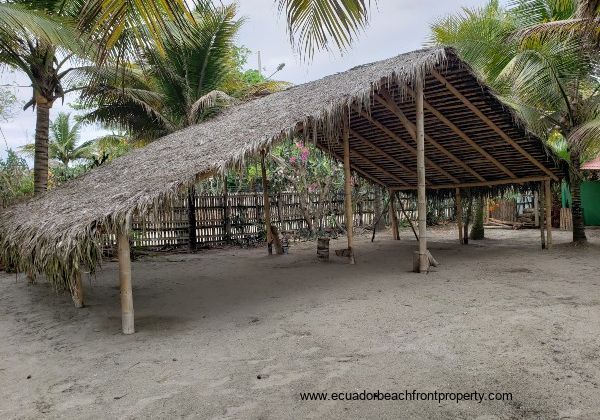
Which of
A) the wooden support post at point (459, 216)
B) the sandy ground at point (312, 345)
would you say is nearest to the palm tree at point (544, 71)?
the wooden support post at point (459, 216)

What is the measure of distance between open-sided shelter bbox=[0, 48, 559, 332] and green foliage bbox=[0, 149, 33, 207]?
3.01m

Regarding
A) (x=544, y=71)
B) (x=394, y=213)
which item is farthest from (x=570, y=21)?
(x=394, y=213)

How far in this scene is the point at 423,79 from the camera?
5.77 metres

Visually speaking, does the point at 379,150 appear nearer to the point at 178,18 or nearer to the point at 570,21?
the point at 570,21

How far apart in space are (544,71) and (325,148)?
3.89 m

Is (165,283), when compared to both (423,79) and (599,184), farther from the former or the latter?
(599,184)

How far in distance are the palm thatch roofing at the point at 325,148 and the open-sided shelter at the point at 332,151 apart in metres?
0.02

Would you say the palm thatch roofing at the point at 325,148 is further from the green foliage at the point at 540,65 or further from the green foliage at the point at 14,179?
the green foliage at the point at 14,179

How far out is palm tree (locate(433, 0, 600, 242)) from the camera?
7027mm

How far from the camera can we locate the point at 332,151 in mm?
8359

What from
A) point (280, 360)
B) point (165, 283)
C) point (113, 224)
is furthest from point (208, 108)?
point (280, 360)

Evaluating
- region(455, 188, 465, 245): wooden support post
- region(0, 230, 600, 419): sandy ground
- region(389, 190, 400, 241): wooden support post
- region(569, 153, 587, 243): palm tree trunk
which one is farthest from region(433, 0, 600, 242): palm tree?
region(389, 190, 400, 241): wooden support post

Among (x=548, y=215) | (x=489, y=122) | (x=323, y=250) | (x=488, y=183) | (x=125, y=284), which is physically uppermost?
(x=489, y=122)

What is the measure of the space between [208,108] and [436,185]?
531cm
